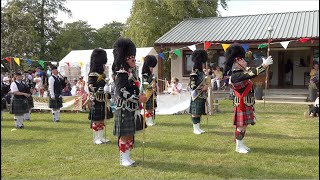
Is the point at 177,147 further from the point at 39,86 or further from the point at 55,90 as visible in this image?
the point at 39,86

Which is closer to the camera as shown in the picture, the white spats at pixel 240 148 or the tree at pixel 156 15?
the white spats at pixel 240 148

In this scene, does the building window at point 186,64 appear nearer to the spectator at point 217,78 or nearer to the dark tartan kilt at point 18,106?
the spectator at point 217,78

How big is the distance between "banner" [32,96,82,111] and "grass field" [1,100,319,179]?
302 cm

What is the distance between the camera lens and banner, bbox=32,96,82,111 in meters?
14.0

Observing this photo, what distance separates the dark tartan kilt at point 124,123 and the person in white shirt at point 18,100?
5.60 meters

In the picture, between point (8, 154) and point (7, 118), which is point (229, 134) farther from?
point (7, 118)

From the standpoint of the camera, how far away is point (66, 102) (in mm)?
14133

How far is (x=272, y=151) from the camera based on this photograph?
7051 millimetres

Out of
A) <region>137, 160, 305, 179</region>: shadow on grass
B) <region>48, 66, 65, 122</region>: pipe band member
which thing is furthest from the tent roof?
<region>137, 160, 305, 179</region>: shadow on grass

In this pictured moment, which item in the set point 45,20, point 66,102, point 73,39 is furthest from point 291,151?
point 73,39

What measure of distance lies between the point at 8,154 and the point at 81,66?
13.2m

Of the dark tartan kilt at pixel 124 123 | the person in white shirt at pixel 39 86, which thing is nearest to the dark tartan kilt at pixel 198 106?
the dark tartan kilt at pixel 124 123

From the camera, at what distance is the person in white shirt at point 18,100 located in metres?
10.6

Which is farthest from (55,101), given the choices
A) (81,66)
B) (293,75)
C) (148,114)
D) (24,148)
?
(293,75)
